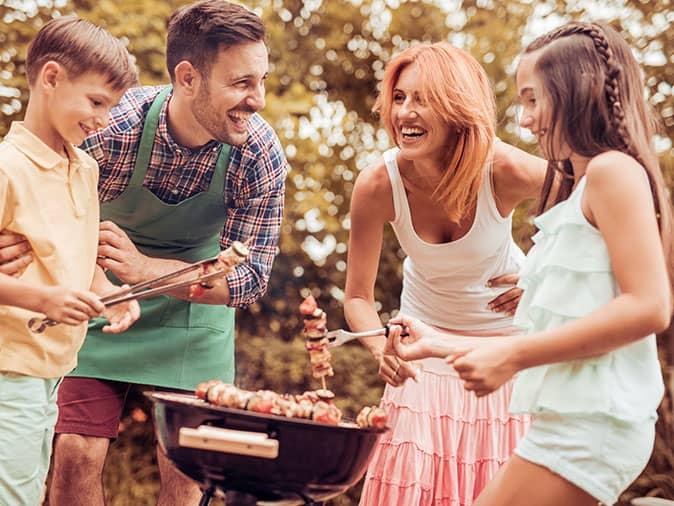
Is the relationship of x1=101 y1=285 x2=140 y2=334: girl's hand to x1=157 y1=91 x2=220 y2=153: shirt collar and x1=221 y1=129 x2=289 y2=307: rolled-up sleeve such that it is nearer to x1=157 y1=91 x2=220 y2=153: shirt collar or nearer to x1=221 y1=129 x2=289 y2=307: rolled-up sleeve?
x1=221 y1=129 x2=289 y2=307: rolled-up sleeve

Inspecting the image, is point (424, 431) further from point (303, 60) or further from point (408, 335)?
point (303, 60)

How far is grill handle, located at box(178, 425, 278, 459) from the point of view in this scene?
2232mm

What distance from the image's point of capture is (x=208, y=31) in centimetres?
321

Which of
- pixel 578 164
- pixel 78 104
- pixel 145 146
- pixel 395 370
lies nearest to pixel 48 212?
pixel 78 104

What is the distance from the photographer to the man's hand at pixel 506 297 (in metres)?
3.08

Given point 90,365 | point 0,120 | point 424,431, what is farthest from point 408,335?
point 0,120

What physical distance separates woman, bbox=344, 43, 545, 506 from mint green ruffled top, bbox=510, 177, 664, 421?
2.61 feet

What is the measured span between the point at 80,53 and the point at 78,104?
136mm

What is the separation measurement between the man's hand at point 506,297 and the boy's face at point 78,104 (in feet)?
4.09

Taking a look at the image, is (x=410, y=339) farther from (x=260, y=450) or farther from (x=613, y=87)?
(x=613, y=87)

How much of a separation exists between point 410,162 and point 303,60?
3052 millimetres

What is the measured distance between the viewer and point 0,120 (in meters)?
4.88

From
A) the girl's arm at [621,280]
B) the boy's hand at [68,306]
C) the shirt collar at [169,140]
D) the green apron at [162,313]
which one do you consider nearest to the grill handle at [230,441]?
the boy's hand at [68,306]

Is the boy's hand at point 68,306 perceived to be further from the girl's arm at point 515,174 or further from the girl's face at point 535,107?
the girl's arm at point 515,174
